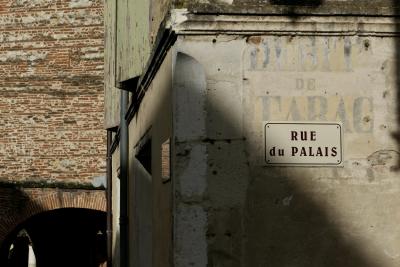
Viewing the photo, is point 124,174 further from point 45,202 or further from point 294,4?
point 45,202

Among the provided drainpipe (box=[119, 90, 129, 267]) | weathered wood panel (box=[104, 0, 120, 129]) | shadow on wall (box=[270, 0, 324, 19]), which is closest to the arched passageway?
weathered wood panel (box=[104, 0, 120, 129])

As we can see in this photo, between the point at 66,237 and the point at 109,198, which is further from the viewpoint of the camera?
the point at 66,237

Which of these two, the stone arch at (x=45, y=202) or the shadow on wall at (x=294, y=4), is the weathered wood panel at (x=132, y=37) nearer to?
the shadow on wall at (x=294, y=4)

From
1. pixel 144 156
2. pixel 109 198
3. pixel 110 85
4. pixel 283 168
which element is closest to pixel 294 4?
pixel 283 168

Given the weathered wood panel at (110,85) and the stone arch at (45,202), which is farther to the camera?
the stone arch at (45,202)

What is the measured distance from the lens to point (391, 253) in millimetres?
4402

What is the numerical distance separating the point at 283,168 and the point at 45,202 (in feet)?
32.7

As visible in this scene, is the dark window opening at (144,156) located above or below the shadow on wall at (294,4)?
below

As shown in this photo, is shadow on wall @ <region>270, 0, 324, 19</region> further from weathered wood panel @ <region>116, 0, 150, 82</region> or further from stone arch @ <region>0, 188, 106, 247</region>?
stone arch @ <region>0, 188, 106, 247</region>

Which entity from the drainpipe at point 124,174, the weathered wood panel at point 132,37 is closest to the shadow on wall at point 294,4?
the weathered wood panel at point 132,37

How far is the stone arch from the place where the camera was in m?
13.7

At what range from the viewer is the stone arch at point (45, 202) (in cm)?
1368

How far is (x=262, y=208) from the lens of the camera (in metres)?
4.35

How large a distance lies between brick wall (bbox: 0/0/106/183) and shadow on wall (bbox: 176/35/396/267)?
32.5 ft
